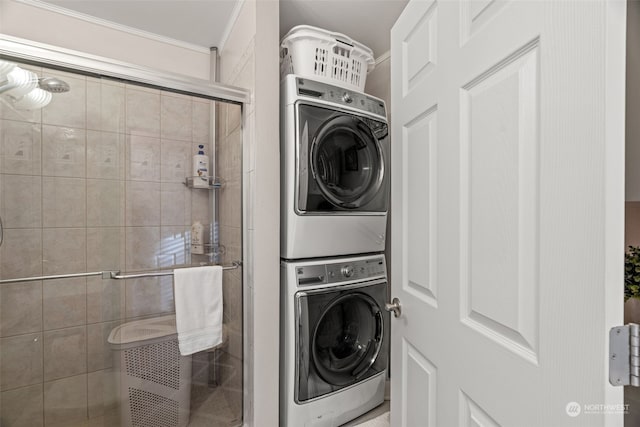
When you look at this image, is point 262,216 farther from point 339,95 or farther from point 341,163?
point 339,95

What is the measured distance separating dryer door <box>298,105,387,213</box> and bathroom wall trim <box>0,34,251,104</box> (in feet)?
1.33

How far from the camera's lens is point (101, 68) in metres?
1.33

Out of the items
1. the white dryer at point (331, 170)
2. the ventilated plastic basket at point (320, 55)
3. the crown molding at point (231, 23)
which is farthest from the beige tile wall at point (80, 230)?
the crown molding at point (231, 23)

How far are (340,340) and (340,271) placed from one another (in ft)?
1.36

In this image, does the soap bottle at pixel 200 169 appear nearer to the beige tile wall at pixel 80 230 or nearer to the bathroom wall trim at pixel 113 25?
the beige tile wall at pixel 80 230

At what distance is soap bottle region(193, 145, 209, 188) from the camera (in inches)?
61.6

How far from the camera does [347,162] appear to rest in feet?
5.75

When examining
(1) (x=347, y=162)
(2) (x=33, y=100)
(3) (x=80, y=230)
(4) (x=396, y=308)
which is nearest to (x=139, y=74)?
(2) (x=33, y=100)

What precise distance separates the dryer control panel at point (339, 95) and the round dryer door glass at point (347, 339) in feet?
3.45

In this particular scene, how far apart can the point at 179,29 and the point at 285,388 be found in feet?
7.62

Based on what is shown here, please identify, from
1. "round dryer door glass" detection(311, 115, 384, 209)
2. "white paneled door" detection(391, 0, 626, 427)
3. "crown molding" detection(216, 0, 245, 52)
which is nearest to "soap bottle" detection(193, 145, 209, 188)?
"round dryer door glass" detection(311, 115, 384, 209)

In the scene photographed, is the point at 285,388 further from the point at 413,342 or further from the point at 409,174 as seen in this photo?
the point at 409,174

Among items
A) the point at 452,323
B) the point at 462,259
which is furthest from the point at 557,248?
the point at 452,323

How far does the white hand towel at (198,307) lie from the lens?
59.1 inches
